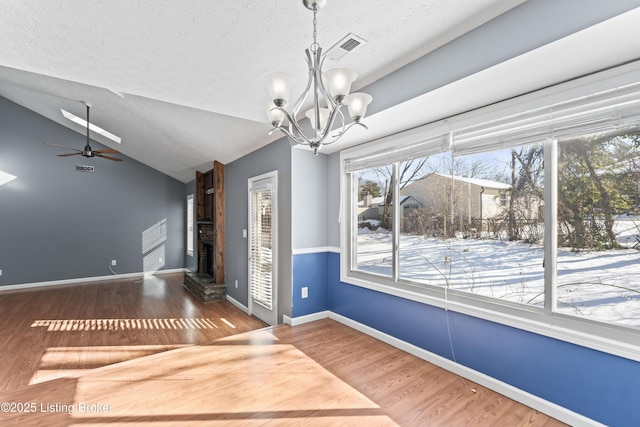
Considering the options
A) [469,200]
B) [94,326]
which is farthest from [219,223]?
[469,200]

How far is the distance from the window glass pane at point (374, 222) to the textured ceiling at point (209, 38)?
122 centimetres

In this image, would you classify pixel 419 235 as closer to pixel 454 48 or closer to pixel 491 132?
pixel 491 132

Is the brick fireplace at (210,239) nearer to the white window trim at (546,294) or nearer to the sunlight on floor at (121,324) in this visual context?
the sunlight on floor at (121,324)

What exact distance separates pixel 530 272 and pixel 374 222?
159 cm

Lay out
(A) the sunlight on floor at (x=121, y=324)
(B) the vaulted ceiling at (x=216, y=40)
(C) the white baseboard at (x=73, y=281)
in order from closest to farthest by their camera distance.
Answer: (B) the vaulted ceiling at (x=216, y=40), (A) the sunlight on floor at (x=121, y=324), (C) the white baseboard at (x=73, y=281)

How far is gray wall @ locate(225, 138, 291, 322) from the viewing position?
3678 mm

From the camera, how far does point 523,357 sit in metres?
2.04

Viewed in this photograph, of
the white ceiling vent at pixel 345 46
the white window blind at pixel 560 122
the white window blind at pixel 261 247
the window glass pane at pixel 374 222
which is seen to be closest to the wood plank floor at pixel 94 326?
the white window blind at pixel 261 247

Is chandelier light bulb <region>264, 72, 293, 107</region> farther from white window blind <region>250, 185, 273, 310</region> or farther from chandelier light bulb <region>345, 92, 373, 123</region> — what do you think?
white window blind <region>250, 185, 273, 310</region>

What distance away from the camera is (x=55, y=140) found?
6363mm

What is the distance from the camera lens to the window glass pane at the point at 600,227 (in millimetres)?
1715

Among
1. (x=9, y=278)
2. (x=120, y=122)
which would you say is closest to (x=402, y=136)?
(x=120, y=122)

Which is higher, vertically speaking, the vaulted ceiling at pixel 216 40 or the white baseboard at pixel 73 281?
the vaulted ceiling at pixel 216 40

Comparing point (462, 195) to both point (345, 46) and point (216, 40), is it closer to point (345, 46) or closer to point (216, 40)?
point (345, 46)
